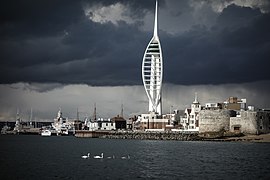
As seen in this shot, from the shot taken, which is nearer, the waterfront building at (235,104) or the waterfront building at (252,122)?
the waterfront building at (252,122)

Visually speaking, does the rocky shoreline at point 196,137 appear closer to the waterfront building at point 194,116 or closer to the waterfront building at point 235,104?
the waterfront building at point 194,116

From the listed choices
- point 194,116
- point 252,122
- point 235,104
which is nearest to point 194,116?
point 194,116

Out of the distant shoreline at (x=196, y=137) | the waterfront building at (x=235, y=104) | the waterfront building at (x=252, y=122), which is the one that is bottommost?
the distant shoreline at (x=196, y=137)

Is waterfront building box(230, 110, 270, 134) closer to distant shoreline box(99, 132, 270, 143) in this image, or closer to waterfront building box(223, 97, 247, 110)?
distant shoreline box(99, 132, 270, 143)

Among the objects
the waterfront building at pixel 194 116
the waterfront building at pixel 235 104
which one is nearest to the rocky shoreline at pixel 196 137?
the waterfront building at pixel 194 116

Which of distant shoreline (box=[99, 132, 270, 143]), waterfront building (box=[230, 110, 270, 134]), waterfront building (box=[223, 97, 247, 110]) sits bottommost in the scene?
distant shoreline (box=[99, 132, 270, 143])

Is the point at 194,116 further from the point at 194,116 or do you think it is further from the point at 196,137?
the point at 196,137

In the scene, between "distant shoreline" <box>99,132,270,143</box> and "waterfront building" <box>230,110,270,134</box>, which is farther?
"waterfront building" <box>230,110,270,134</box>

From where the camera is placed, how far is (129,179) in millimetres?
57375

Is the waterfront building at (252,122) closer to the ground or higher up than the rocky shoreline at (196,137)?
higher up

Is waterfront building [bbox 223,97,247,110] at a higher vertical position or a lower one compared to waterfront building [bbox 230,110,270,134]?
higher

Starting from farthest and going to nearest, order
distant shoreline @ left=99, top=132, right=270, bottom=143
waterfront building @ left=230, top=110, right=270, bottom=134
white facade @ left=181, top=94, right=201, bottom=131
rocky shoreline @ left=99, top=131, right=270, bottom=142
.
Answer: white facade @ left=181, top=94, right=201, bottom=131 < waterfront building @ left=230, top=110, right=270, bottom=134 < rocky shoreline @ left=99, top=131, right=270, bottom=142 < distant shoreline @ left=99, top=132, right=270, bottom=143

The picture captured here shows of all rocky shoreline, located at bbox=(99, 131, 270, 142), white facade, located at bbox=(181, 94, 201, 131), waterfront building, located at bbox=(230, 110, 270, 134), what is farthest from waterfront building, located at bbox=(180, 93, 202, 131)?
waterfront building, located at bbox=(230, 110, 270, 134)

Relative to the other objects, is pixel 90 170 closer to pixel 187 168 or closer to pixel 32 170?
pixel 32 170
